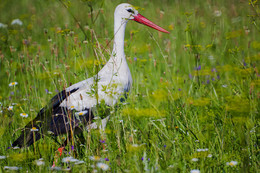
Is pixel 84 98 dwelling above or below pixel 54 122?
above

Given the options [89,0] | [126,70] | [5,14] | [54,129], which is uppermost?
[5,14]

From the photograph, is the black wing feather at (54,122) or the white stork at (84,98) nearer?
the black wing feather at (54,122)

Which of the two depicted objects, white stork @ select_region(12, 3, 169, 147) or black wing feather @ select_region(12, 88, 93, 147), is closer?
black wing feather @ select_region(12, 88, 93, 147)

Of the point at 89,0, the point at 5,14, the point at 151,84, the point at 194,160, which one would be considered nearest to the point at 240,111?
the point at 194,160

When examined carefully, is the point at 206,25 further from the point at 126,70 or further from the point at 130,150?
the point at 130,150

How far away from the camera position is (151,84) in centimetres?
410

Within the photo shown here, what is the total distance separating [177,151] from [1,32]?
3.87 m

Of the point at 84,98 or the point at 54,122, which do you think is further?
the point at 84,98

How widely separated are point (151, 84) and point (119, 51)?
98 centimetres

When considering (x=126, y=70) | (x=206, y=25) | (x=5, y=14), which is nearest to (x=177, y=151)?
(x=126, y=70)

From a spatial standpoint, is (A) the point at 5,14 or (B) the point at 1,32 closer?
(B) the point at 1,32

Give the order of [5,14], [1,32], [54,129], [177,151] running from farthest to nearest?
[5,14] < [1,32] < [54,129] < [177,151]

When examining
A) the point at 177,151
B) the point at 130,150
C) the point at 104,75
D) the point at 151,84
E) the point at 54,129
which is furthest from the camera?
the point at 151,84

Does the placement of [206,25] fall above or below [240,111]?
above
